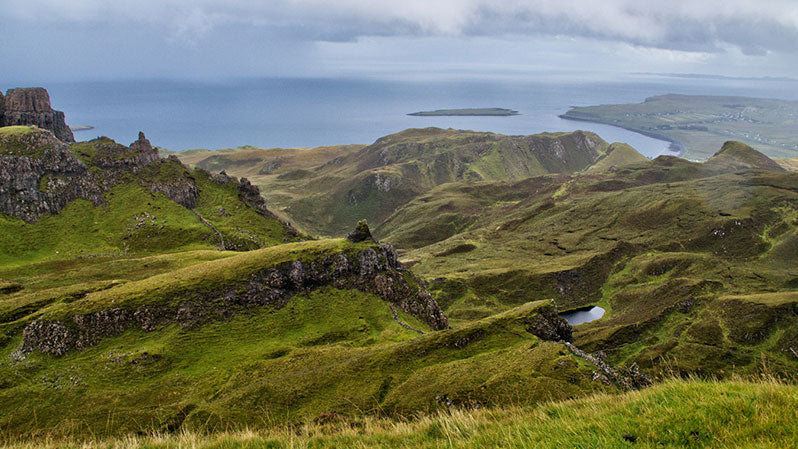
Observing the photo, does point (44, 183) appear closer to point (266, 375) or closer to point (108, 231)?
point (108, 231)

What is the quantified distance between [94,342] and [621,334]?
91908 mm

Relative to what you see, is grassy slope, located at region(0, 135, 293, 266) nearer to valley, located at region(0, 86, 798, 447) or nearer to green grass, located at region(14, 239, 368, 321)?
valley, located at region(0, 86, 798, 447)

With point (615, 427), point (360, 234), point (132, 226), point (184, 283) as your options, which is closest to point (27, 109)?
point (132, 226)

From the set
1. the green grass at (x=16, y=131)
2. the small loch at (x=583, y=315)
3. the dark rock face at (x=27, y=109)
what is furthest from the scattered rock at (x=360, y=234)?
the dark rock face at (x=27, y=109)

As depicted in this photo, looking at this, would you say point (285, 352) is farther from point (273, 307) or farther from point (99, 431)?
point (99, 431)

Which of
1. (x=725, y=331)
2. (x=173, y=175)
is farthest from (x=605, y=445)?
(x=173, y=175)

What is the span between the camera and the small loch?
111162 millimetres

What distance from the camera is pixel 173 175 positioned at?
356ft

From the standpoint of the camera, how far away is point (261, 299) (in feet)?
175

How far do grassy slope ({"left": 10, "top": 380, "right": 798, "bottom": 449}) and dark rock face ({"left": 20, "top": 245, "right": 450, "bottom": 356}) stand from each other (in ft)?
143

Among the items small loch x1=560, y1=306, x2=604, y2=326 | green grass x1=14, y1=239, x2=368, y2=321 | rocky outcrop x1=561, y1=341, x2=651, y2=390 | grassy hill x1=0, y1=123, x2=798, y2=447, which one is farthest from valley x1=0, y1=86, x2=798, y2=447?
small loch x1=560, y1=306, x2=604, y2=326

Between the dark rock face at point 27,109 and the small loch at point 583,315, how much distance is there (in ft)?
536

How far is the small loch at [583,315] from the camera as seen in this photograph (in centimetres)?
11116

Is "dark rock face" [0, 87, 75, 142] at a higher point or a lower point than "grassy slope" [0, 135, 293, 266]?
higher
